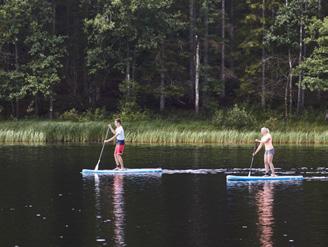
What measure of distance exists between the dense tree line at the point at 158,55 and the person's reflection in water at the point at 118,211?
29.1 meters

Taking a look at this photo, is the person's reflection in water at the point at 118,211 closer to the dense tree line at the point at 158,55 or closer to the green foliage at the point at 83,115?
the green foliage at the point at 83,115

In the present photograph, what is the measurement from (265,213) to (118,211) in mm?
3716

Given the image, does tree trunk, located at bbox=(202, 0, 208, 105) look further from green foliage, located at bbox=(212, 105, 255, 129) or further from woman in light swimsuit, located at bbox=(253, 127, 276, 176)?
woman in light swimsuit, located at bbox=(253, 127, 276, 176)

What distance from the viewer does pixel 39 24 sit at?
59031 millimetres

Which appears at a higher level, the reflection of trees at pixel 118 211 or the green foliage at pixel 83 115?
the green foliage at pixel 83 115

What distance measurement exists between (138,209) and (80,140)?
2616 centimetres

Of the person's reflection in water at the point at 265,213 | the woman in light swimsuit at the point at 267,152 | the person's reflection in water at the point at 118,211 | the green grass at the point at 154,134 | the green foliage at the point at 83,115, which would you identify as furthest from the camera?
the green foliage at the point at 83,115

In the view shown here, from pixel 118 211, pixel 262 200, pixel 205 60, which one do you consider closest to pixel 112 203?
pixel 118 211

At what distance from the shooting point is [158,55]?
5869 centimetres

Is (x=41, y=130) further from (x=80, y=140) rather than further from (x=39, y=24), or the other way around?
(x=39, y=24)

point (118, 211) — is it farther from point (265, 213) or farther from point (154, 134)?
point (154, 134)

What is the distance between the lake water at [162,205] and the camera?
16.4 m

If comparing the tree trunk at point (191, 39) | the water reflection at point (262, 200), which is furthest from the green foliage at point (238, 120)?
the water reflection at point (262, 200)

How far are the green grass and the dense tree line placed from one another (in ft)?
25.5
